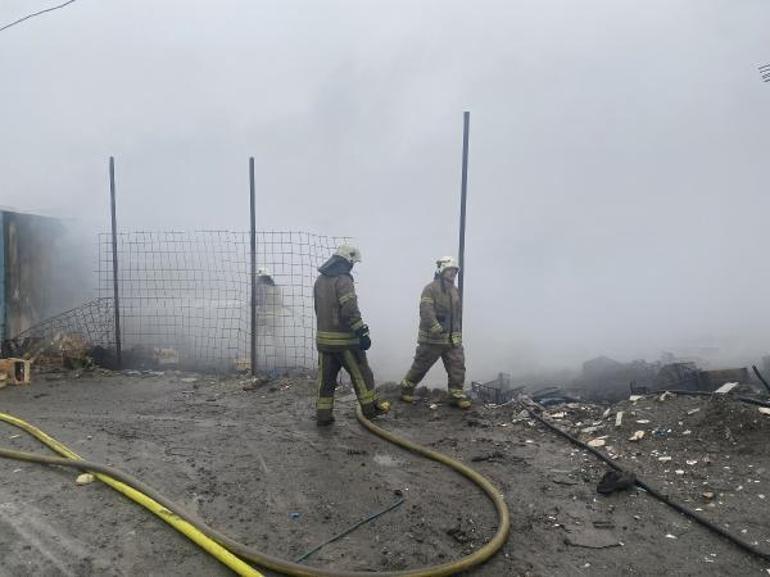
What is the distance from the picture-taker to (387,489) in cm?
357

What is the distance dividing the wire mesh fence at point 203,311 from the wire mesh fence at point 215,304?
0.05ft

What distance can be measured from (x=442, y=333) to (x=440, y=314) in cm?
21

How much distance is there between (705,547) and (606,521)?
0.50 meters

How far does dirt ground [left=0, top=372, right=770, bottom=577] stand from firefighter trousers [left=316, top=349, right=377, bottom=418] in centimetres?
21

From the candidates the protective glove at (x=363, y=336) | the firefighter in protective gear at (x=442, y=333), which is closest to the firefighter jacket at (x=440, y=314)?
the firefighter in protective gear at (x=442, y=333)

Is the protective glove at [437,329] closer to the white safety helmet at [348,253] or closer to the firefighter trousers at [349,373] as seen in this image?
the firefighter trousers at [349,373]

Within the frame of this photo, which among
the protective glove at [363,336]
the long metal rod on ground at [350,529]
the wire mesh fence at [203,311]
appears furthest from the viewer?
the wire mesh fence at [203,311]

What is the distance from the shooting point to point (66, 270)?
9.10 meters

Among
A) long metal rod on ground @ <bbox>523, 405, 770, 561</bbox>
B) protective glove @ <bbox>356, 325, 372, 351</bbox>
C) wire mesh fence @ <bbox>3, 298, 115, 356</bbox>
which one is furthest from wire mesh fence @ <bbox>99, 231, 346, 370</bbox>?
long metal rod on ground @ <bbox>523, 405, 770, 561</bbox>

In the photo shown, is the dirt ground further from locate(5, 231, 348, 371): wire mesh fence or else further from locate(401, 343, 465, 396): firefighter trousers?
locate(5, 231, 348, 371): wire mesh fence

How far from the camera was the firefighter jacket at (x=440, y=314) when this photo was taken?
564 cm

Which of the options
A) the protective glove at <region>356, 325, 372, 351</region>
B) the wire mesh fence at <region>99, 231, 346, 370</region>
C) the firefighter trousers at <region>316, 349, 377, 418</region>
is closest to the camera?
the protective glove at <region>356, 325, 372, 351</region>

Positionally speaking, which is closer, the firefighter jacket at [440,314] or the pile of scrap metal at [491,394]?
the firefighter jacket at [440,314]

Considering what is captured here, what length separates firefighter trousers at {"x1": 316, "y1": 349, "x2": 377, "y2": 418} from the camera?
493 cm
